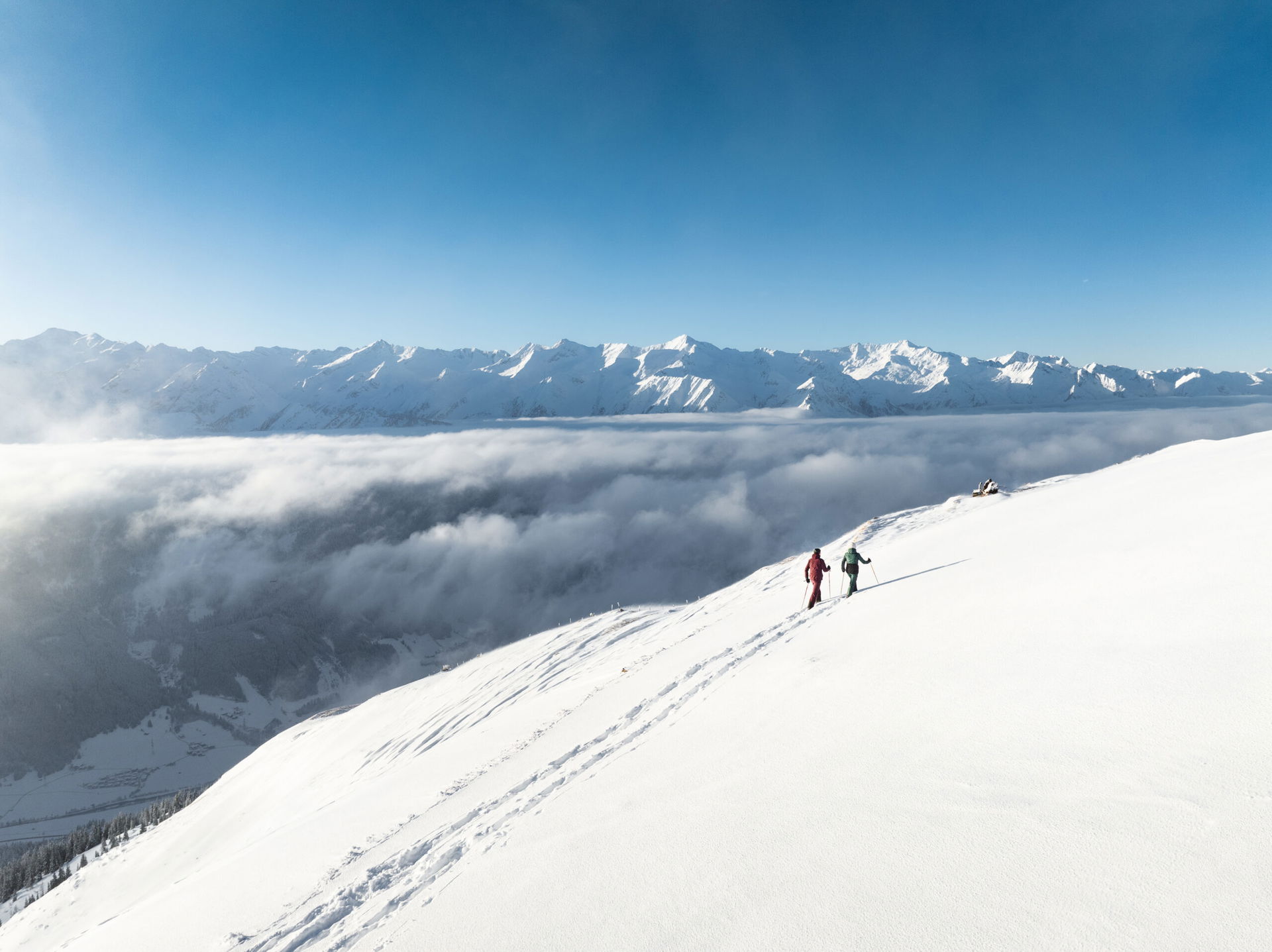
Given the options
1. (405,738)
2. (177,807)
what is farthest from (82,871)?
(177,807)

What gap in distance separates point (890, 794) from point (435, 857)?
6249 millimetres

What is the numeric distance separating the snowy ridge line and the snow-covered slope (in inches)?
2.1

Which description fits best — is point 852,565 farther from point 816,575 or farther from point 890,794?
point 890,794

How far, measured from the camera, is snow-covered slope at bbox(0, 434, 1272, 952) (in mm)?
4133

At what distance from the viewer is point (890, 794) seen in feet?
18.7

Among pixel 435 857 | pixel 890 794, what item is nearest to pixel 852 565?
pixel 890 794

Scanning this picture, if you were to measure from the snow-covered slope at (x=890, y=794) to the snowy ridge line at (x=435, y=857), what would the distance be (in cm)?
5

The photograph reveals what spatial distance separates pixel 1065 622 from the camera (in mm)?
8984

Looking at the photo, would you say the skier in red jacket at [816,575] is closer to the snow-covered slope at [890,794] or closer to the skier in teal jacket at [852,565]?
the skier in teal jacket at [852,565]

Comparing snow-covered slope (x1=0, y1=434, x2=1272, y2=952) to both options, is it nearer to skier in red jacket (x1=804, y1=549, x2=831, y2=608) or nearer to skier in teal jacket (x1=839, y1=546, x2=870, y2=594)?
skier in red jacket (x1=804, y1=549, x2=831, y2=608)

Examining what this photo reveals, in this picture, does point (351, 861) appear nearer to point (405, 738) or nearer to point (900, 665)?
point (900, 665)

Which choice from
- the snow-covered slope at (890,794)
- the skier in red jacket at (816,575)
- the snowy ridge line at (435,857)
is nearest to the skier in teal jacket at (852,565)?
the skier in red jacket at (816,575)

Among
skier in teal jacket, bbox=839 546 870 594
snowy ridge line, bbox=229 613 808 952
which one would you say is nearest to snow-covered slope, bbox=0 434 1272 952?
snowy ridge line, bbox=229 613 808 952

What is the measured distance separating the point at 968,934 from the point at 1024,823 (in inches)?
53.6
